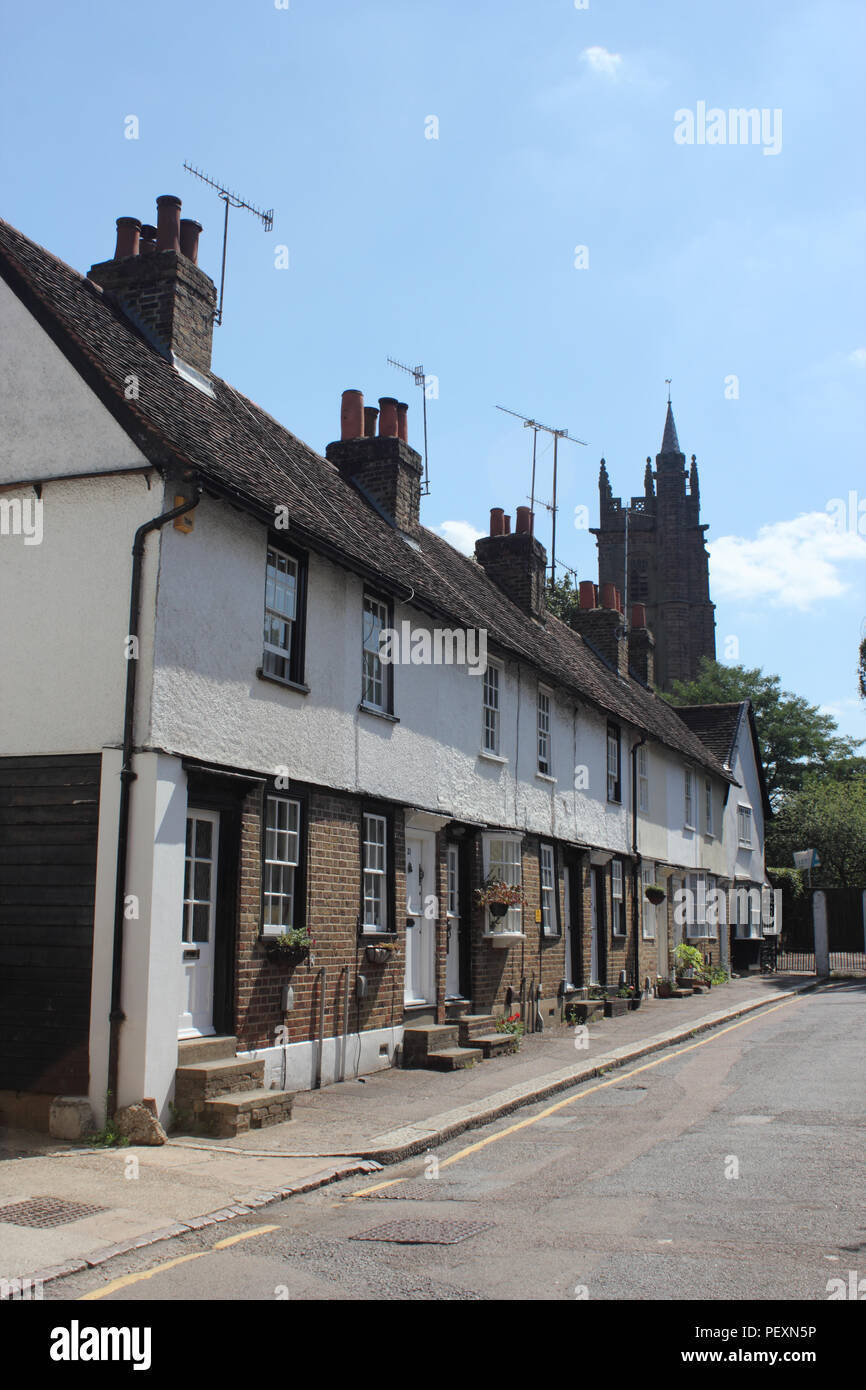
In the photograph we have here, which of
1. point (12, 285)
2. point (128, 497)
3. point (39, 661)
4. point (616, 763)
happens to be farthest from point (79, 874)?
point (616, 763)

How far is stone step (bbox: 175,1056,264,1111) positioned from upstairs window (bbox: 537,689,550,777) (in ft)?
33.9

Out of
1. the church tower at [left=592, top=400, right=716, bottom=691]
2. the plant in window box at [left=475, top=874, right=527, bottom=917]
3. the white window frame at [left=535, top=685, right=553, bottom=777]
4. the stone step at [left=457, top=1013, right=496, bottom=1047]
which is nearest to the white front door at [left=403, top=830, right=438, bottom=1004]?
the stone step at [left=457, top=1013, right=496, bottom=1047]

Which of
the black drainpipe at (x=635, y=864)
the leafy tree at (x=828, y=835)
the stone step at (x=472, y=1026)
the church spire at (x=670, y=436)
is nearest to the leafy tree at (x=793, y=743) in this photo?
the leafy tree at (x=828, y=835)

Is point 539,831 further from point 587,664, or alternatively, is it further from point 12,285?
point 12,285

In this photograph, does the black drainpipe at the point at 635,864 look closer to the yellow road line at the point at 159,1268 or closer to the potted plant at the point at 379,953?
the potted plant at the point at 379,953

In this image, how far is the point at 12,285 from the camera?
11555mm

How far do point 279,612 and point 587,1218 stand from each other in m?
7.09

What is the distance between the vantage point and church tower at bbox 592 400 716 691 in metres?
80.6

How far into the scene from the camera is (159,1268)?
6.36m

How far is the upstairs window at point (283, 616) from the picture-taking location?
40.5ft

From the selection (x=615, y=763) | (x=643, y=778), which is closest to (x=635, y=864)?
(x=643, y=778)

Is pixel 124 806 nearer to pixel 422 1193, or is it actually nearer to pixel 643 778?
pixel 422 1193

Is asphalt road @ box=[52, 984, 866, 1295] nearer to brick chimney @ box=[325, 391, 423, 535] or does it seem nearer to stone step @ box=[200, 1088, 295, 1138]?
stone step @ box=[200, 1088, 295, 1138]
